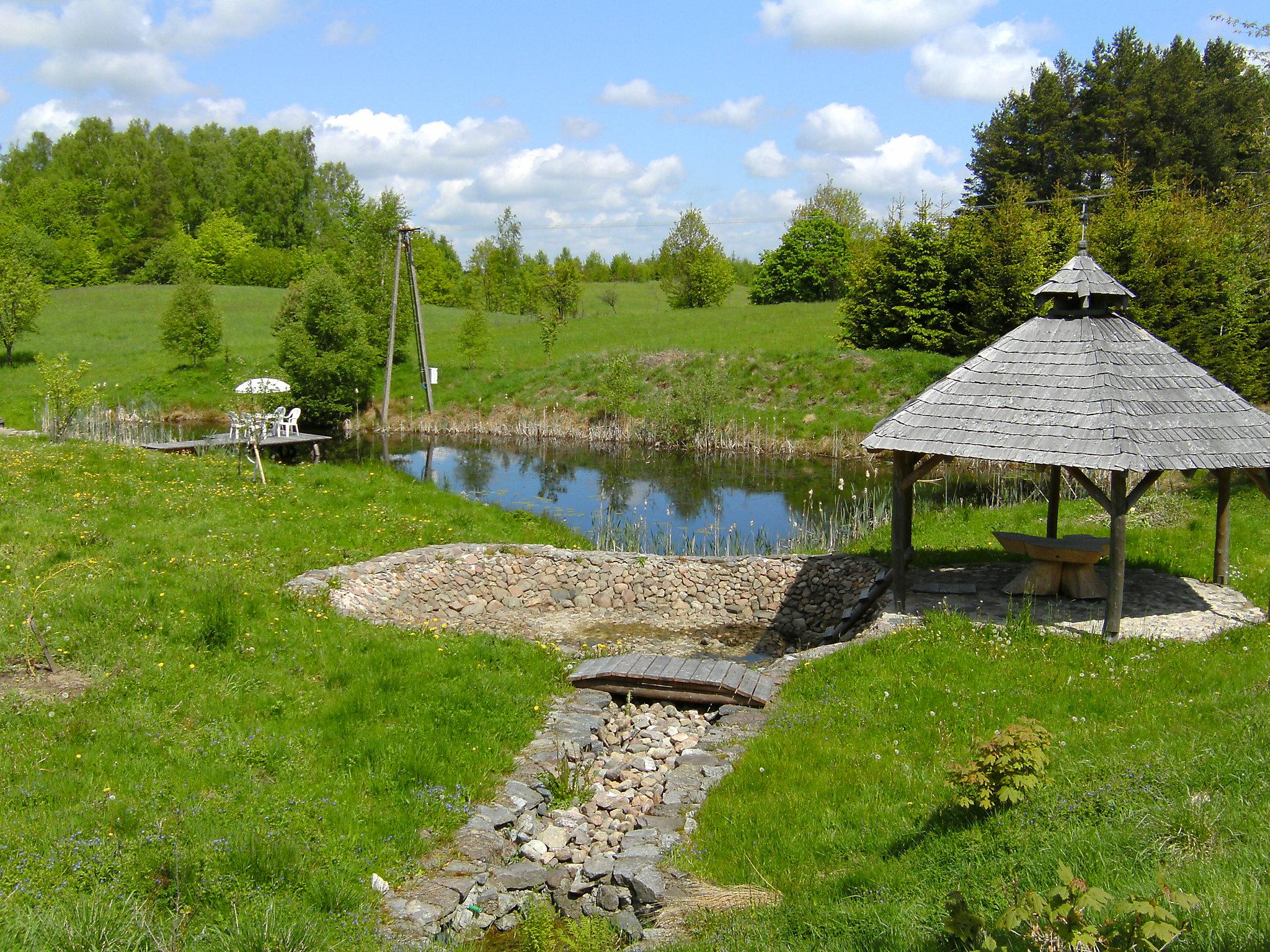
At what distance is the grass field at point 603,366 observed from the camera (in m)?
32.9

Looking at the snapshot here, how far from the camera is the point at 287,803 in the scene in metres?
6.24

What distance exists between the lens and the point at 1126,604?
1105cm

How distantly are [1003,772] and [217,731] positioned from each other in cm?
571

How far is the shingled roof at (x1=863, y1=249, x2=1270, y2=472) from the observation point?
9.85 meters

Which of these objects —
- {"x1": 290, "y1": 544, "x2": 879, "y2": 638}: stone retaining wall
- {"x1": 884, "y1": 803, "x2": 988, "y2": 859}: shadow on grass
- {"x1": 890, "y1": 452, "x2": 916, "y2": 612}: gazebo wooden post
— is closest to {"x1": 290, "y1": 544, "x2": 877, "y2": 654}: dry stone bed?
{"x1": 290, "y1": 544, "x2": 879, "y2": 638}: stone retaining wall

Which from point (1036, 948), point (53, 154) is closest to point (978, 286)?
point (1036, 948)

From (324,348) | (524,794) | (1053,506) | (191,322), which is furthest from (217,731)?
(191,322)

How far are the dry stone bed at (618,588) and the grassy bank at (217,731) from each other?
4.25 ft

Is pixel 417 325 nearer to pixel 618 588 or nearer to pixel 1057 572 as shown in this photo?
pixel 618 588

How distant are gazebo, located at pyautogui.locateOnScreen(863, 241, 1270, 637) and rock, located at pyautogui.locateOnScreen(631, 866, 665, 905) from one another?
615 centimetres

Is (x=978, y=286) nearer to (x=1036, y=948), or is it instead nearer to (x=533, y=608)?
(x=533, y=608)

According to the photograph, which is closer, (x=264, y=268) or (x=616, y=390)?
(x=616, y=390)

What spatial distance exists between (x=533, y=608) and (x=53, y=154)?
9056 centimetres

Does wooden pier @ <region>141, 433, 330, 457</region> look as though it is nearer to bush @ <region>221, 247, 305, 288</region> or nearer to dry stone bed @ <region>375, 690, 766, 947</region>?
dry stone bed @ <region>375, 690, 766, 947</region>
